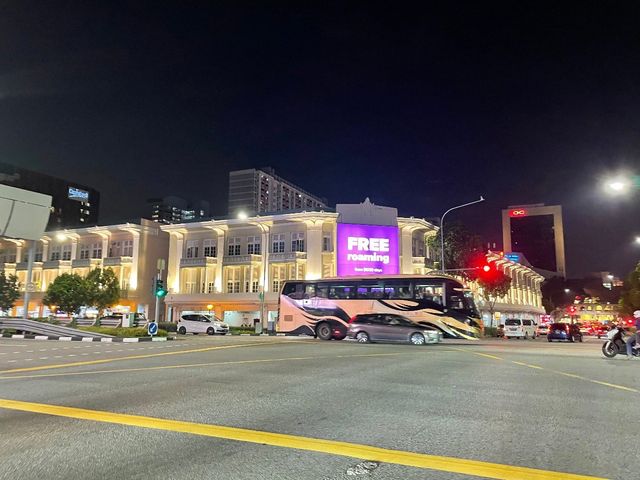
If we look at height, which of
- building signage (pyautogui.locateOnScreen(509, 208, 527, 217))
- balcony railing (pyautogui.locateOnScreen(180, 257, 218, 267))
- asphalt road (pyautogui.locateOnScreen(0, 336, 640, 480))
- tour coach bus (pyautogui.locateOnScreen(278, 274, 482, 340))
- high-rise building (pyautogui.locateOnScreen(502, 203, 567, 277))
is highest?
building signage (pyautogui.locateOnScreen(509, 208, 527, 217))

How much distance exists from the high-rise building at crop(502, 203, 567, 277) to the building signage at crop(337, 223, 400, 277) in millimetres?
111852

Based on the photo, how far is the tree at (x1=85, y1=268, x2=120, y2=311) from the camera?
4966cm

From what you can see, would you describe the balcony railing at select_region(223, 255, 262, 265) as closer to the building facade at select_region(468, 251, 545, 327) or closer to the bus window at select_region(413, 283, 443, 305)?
the building facade at select_region(468, 251, 545, 327)

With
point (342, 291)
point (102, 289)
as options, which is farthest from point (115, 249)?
point (342, 291)

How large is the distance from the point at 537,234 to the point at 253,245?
12152 centimetres

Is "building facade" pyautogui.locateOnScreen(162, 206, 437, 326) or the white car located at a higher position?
"building facade" pyautogui.locateOnScreen(162, 206, 437, 326)

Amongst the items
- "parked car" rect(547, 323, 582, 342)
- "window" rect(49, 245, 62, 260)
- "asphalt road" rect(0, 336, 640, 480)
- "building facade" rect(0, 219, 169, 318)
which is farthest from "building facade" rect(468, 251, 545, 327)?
"window" rect(49, 245, 62, 260)

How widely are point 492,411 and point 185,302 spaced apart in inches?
1989

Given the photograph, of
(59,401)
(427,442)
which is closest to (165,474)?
(427,442)

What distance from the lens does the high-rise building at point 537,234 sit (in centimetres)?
14488

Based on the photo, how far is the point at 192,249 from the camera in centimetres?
5622

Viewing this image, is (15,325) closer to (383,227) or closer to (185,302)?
(185,302)

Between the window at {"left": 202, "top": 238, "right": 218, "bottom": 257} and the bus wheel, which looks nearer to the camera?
the bus wheel

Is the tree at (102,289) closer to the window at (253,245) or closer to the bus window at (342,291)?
the window at (253,245)
